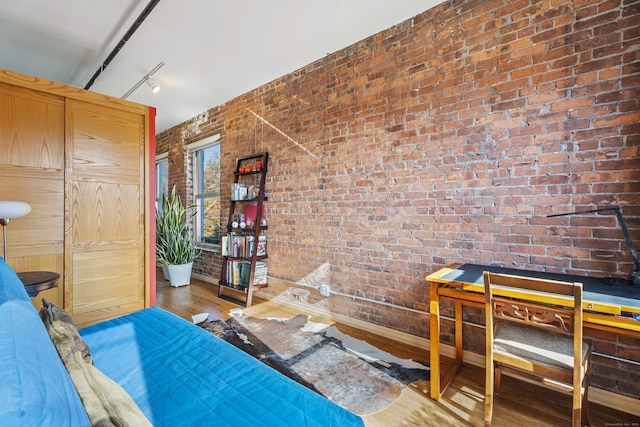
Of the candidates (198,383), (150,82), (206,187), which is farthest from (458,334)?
(206,187)

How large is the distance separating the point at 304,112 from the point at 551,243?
8.89 feet

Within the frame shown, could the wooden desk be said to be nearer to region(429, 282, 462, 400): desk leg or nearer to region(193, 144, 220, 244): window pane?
region(429, 282, 462, 400): desk leg

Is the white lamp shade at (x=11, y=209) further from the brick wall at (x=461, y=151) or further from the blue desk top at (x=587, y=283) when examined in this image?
the blue desk top at (x=587, y=283)

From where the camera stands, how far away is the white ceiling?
2455 millimetres

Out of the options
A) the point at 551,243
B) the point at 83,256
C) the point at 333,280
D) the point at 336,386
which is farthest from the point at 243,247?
the point at 551,243

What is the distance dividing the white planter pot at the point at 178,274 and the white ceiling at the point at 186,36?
2664 millimetres

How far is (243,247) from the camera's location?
13.1ft

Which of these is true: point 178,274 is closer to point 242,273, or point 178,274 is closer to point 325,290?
point 242,273

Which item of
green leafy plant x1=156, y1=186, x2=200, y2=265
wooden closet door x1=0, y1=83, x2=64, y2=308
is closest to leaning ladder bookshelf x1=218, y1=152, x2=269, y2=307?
green leafy plant x1=156, y1=186, x2=200, y2=265

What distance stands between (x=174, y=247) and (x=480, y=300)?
14.7 ft

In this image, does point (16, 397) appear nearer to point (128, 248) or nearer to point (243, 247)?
point (128, 248)

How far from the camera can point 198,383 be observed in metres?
1.21

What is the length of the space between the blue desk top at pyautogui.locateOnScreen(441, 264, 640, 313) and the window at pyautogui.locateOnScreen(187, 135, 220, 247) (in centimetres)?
405

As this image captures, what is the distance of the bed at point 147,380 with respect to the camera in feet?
2.01
